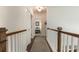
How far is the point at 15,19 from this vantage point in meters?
1.03

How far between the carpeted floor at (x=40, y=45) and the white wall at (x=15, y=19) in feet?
0.36

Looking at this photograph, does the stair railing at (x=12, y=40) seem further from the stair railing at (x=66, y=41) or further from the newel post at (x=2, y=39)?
the stair railing at (x=66, y=41)

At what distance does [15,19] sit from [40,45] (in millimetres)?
347

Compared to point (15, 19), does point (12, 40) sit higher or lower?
lower

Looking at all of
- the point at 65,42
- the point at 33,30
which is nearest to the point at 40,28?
the point at 33,30

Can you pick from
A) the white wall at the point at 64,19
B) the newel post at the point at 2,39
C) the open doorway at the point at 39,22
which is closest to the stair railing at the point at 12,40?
the newel post at the point at 2,39

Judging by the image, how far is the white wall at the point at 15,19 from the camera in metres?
0.98

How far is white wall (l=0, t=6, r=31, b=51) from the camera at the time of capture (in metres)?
0.98

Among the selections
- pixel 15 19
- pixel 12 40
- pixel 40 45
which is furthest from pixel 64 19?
pixel 12 40

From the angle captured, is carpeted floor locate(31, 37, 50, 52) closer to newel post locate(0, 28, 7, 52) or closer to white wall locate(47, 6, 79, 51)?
white wall locate(47, 6, 79, 51)

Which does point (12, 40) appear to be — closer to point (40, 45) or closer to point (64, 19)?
point (40, 45)

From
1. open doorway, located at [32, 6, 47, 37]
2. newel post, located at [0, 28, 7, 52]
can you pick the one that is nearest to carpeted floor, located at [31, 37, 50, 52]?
open doorway, located at [32, 6, 47, 37]
